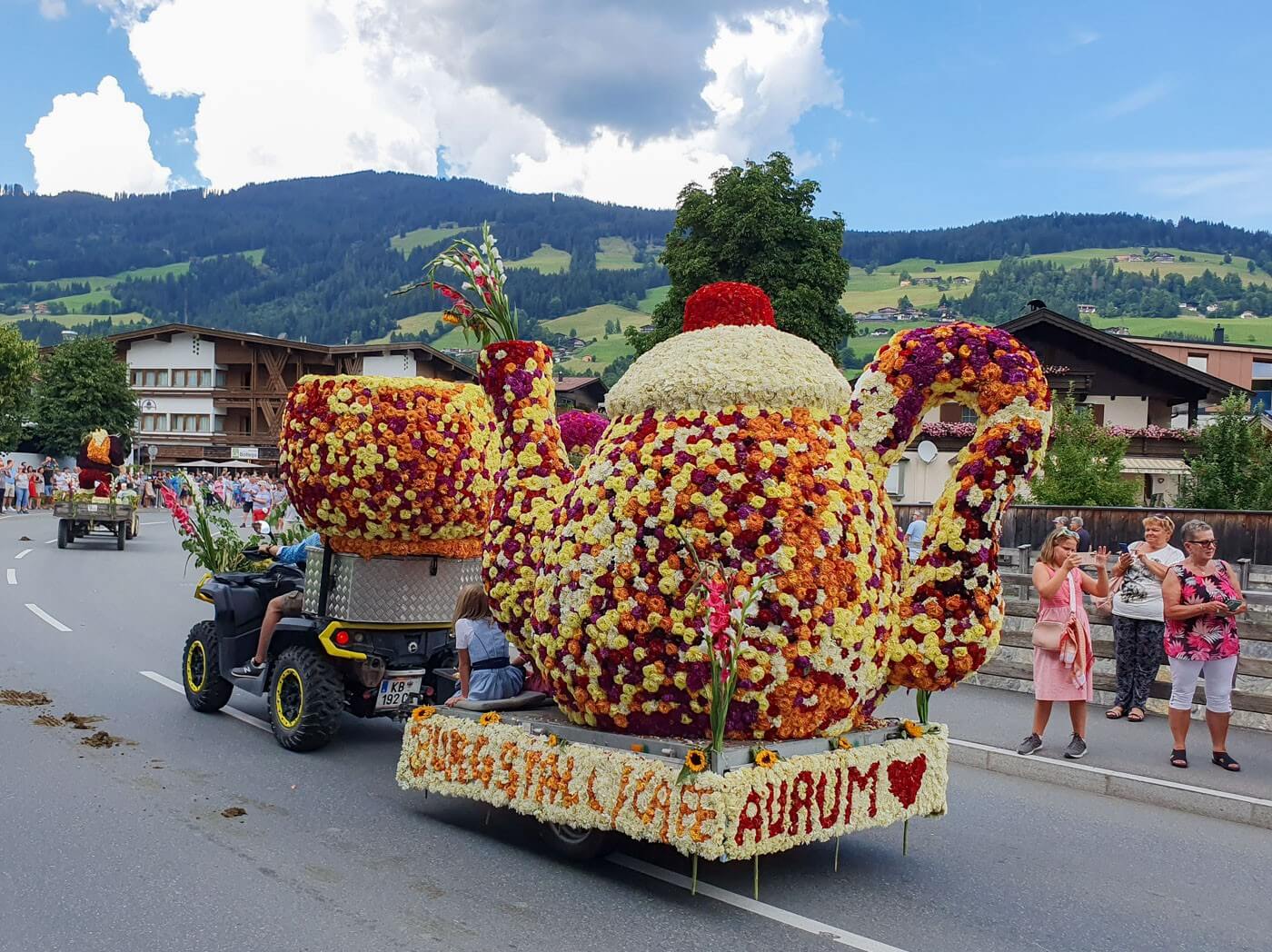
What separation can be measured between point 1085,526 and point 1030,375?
59.7 ft

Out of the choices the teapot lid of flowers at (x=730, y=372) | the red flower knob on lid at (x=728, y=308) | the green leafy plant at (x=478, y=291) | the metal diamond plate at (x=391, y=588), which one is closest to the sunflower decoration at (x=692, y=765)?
the teapot lid of flowers at (x=730, y=372)

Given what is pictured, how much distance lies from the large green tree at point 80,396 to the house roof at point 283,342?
483 centimetres

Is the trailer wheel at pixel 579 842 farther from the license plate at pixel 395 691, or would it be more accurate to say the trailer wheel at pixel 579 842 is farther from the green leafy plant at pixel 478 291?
the green leafy plant at pixel 478 291

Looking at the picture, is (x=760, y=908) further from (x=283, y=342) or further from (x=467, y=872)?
(x=283, y=342)

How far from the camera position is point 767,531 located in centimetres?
562

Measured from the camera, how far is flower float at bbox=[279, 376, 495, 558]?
864 cm

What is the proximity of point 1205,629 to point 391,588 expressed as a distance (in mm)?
5736

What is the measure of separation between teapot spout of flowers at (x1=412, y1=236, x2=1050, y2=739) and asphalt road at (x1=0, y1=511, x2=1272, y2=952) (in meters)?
0.86

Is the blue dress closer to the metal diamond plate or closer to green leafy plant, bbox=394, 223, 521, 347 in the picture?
the metal diamond plate

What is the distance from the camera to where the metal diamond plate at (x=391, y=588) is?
28.6ft

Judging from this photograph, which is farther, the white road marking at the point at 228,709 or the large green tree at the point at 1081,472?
the large green tree at the point at 1081,472

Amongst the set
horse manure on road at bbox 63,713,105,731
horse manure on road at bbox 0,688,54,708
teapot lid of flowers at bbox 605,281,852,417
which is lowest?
horse manure on road at bbox 0,688,54,708

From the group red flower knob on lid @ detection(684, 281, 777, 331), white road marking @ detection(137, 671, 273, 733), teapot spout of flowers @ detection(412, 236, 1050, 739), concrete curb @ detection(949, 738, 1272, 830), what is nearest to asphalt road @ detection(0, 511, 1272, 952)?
concrete curb @ detection(949, 738, 1272, 830)

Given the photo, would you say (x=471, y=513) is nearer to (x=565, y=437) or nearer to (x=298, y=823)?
(x=565, y=437)
